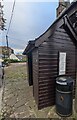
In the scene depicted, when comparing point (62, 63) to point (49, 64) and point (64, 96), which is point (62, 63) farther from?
point (64, 96)

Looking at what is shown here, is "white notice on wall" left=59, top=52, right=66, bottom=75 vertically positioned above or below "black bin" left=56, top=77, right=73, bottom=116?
above

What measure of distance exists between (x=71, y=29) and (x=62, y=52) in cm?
96

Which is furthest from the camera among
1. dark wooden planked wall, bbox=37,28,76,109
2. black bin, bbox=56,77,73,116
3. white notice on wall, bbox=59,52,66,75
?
white notice on wall, bbox=59,52,66,75

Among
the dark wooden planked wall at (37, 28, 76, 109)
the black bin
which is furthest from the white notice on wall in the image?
the black bin

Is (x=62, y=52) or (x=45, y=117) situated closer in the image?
(x=45, y=117)

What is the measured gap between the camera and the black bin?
372cm

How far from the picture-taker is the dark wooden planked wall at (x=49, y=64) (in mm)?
4129

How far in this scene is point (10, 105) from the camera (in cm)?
476

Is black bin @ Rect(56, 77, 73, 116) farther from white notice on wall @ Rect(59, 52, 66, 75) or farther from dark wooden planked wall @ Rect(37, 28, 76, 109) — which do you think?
white notice on wall @ Rect(59, 52, 66, 75)

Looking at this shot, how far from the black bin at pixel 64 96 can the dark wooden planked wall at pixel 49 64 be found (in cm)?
57

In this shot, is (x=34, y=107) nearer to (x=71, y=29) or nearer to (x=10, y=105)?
(x=10, y=105)

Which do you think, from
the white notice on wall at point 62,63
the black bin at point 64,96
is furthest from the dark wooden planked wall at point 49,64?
the black bin at point 64,96

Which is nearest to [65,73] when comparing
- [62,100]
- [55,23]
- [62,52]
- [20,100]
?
[62,52]

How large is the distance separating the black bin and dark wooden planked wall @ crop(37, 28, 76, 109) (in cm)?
57
